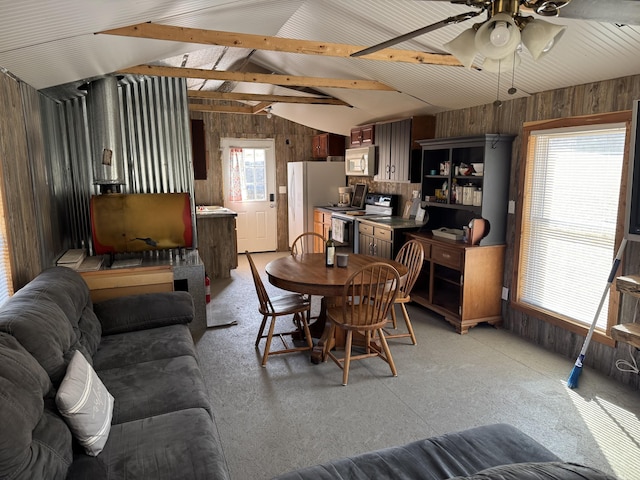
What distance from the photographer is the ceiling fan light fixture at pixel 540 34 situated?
162 cm

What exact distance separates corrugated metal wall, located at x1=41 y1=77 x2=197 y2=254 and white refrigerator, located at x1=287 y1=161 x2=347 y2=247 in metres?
2.99

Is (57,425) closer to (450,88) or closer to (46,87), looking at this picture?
(46,87)

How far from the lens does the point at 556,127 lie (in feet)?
11.6

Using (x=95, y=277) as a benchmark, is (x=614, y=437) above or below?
below

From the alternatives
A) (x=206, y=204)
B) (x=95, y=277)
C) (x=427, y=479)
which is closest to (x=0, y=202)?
(x=95, y=277)

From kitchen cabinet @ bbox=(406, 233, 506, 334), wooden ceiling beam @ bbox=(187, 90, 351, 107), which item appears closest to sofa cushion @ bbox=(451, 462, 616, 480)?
kitchen cabinet @ bbox=(406, 233, 506, 334)

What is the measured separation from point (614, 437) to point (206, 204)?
6.41 metres

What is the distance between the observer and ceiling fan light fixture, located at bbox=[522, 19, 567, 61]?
1.62 metres

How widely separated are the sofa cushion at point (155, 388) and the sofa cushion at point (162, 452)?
115 mm

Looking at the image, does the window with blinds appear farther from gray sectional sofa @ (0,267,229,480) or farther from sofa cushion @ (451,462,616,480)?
sofa cushion @ (451,462,616,480)

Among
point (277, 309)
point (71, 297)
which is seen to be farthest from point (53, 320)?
point (277, 309)

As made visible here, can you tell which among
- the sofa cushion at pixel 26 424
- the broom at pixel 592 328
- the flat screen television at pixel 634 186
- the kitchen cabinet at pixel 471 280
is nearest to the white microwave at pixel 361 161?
the kitchen cabinet at pixel 471 280

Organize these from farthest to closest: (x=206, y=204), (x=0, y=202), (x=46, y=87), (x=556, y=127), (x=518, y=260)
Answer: (x=206, y=204)
(x=518, y=260)
(x=556, y=127)
(x=46, y=87)
(x=0, y=202)

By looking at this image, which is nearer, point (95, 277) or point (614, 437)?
point (614, 437)
